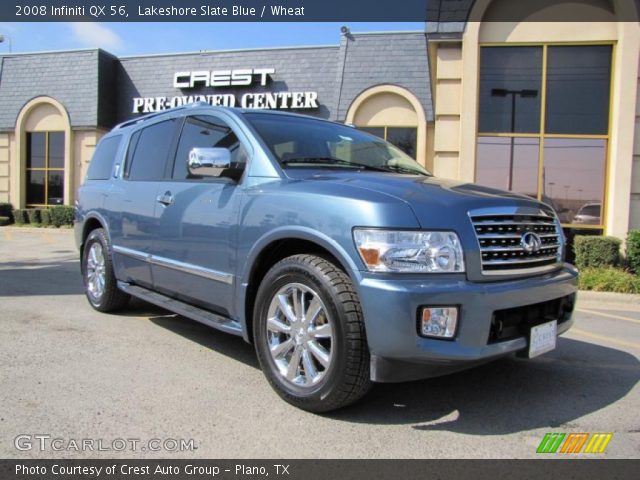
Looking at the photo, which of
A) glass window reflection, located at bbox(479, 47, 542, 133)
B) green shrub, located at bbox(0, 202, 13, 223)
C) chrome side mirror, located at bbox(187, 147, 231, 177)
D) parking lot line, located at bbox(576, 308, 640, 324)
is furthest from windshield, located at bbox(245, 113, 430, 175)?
green shrub, located at bbox(0, 202, 13, 223)

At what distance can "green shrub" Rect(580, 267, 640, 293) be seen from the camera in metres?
7.86

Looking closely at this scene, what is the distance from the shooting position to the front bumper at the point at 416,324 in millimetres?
2684

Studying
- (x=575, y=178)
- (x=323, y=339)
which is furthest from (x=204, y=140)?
(x=575, y=178)

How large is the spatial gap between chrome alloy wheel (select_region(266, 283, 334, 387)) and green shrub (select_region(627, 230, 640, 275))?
7.56 m

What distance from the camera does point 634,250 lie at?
8.70 m

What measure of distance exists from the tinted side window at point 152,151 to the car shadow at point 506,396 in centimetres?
269

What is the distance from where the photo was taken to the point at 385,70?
15.6m

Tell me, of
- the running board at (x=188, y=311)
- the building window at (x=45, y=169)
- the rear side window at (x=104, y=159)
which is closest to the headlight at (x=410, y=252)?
the running board at (x=188, y=311)

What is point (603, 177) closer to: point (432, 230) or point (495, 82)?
point (495, 82)

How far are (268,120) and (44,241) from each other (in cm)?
1235

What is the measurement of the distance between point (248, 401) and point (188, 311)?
102 centimetres

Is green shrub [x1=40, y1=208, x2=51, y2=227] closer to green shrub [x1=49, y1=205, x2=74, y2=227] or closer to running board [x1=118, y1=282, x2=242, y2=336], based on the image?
green shrub [x1=49, y1=205, x2=74, y2=227]

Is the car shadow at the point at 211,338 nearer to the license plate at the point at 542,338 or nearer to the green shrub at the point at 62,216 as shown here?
the license plate at the point at 542,338

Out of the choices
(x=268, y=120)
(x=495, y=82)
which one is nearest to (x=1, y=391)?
(x=268, y=120)
